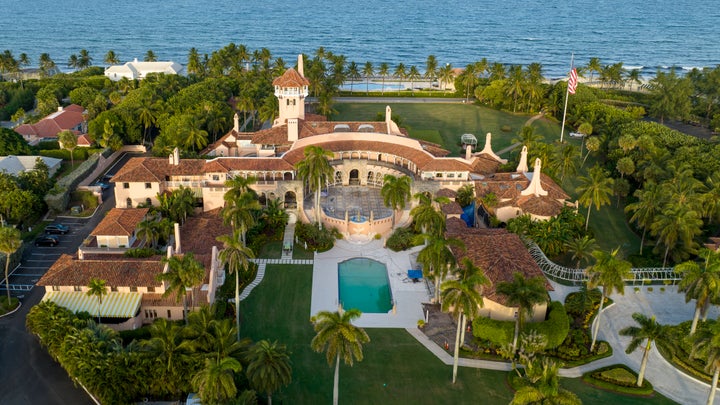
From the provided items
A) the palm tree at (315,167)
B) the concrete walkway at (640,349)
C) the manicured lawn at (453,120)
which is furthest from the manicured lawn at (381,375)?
the manicured lawn at (453,120)

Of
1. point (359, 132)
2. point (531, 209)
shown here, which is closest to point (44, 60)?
point (359, 132)

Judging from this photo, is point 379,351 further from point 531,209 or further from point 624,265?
point 531,209

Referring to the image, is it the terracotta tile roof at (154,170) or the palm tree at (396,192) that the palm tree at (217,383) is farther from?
the terracotta tile roof at (154,170)

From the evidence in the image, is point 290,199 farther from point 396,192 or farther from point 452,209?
point 452,209

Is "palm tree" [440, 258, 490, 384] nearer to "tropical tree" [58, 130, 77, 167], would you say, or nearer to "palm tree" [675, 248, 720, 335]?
"palm tree" [675, 248, 720, 335]

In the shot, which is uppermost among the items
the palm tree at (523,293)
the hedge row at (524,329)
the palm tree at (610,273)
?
the palm tree at (610,273)

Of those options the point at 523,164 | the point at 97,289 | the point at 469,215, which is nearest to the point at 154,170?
the point at 97,289
